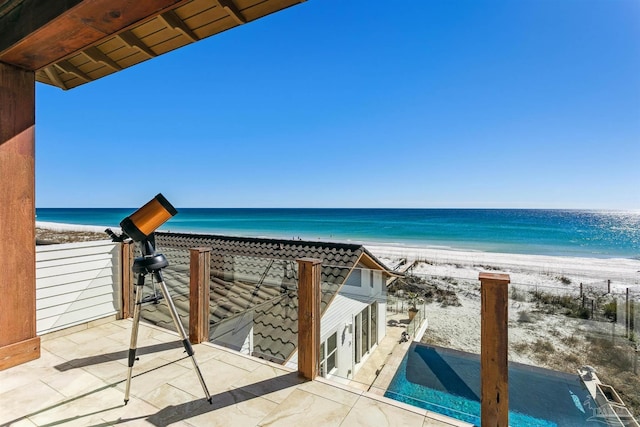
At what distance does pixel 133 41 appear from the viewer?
7.24ft

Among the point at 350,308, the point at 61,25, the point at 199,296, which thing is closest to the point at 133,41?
the point at 61,25

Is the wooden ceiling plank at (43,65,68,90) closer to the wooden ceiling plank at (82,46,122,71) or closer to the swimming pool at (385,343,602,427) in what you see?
the wooden ceiling plank at (82,46,122,71)

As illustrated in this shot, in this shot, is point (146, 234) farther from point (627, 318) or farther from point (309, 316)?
point (627, 318)

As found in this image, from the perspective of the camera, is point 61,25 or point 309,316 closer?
point 61,25

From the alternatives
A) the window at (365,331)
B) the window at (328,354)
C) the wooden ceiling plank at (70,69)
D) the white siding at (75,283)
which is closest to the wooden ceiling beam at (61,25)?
the wooden ceiling plank at (70,69)

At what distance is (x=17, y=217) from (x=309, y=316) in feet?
8.51

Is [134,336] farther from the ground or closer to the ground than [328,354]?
farther from the ground

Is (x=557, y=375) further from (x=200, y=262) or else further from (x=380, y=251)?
(x=380, y=251)

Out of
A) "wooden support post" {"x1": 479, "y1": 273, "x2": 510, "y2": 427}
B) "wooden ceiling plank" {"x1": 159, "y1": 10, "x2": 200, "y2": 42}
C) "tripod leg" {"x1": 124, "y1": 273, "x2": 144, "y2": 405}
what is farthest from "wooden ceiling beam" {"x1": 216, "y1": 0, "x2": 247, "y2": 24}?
"wooden support post" {"x1": 479, "y1": 273, "x2": 510, "y2": 427}

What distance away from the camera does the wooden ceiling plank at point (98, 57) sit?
2.44 metres

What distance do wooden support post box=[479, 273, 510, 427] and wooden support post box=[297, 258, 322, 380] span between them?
1.19m

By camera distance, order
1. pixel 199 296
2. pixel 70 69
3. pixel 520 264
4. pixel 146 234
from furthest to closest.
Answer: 1. pixel 520 264
2. pixel 199 296
3. pixel 70 69
4. pixel 146 234

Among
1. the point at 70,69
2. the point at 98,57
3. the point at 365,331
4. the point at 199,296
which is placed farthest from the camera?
the point at 365,331

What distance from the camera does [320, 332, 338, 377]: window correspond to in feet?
8.55
